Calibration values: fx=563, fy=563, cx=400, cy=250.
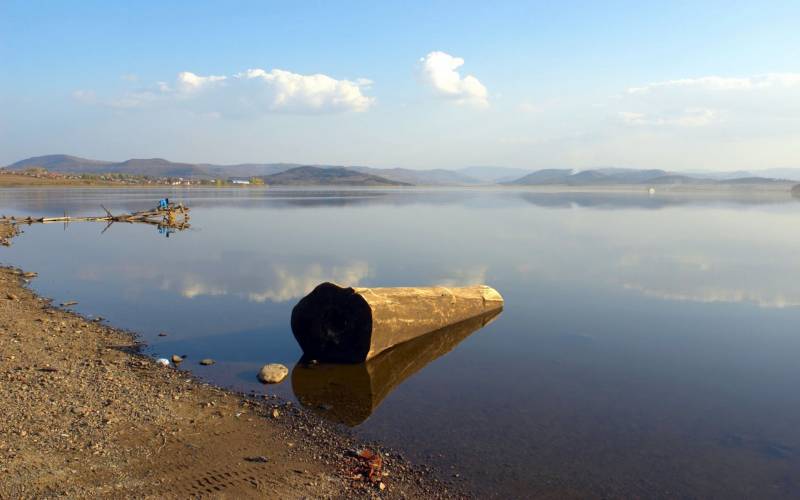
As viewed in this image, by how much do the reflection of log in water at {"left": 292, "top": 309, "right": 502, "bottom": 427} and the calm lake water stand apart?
1.7 inches

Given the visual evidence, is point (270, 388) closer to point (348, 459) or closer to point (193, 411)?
point (193, 411)

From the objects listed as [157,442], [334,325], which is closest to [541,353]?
[334,325]

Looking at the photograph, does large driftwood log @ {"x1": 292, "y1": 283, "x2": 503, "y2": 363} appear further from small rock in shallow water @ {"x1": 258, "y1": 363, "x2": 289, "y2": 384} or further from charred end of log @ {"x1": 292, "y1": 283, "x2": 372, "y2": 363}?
small rock in shallow water @ {"x1": 258, "y1": 363, "x2": 289, "y2": 384}

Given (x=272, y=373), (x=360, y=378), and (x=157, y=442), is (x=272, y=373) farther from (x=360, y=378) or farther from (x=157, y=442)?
(x=157, y=442)

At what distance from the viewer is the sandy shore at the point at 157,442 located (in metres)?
5.92

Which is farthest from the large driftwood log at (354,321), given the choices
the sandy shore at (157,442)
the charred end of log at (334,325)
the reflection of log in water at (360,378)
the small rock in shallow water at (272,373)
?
the sandy shore at (157,442)

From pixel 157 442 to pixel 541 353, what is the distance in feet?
24.0

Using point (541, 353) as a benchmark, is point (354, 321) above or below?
above

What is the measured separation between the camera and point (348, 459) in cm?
686

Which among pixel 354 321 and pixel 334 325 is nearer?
pixel 354 321

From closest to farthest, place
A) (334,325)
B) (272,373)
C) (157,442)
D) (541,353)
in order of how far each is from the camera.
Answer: (157,442), (272,373), (334,325), (541,353)

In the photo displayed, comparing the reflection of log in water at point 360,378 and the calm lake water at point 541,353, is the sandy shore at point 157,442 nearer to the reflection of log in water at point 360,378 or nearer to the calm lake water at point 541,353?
the reflection of log in water at point 360,378

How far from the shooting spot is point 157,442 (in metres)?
6.86

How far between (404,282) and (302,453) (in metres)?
11.3
